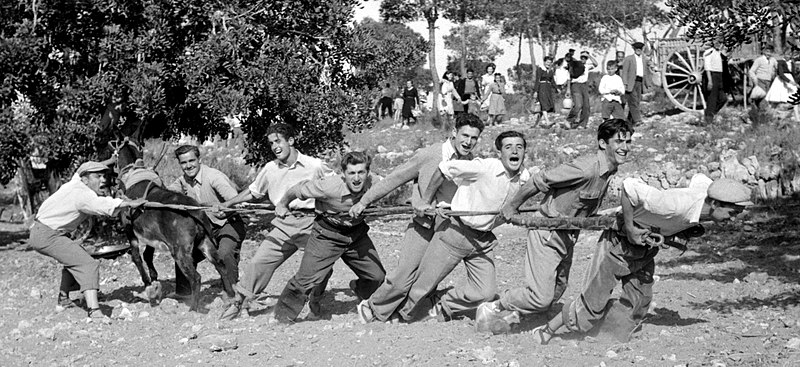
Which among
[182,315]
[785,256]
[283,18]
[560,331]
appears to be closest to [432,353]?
[560,331]

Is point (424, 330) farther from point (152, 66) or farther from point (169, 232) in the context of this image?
point (152, 66)

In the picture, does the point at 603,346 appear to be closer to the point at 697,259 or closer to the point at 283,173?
the point at 283,173

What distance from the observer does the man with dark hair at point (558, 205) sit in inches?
269

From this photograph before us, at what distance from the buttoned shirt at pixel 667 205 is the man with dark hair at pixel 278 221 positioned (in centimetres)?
282

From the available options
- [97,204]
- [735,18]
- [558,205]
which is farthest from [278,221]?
[735,18]

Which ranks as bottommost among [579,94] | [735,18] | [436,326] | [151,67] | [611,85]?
[436,326]

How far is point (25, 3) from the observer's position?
1201cm

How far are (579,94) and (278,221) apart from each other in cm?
1171

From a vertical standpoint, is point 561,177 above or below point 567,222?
above

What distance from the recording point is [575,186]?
694 cm

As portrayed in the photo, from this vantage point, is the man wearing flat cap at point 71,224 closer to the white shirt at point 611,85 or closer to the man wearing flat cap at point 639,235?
the man wearing flat cap at point 639,235

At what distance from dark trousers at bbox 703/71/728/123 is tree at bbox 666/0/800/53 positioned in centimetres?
A: 901

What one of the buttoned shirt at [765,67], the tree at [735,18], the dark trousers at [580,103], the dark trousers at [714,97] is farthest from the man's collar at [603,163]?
the dark trousers at [580,103]

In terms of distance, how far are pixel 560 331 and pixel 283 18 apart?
7.10 meters
